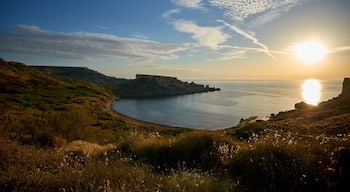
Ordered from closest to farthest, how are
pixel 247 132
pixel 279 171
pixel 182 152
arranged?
1. pixel 279 171
2. pixel 182 152
3. pixel 247 132

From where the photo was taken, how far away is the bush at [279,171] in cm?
452

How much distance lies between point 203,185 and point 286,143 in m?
2.10

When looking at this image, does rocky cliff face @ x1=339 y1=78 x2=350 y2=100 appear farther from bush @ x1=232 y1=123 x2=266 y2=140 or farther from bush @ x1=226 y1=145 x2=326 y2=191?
bush @ x1=226 y1=145 x2=326 y2=191

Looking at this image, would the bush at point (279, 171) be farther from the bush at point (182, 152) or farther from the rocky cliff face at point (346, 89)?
the rocky cliff face at point (346, 89)

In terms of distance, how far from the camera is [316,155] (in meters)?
4.95

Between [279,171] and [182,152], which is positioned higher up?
[279,171]

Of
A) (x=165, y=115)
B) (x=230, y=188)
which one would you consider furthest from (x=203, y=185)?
(x=165, y=115)

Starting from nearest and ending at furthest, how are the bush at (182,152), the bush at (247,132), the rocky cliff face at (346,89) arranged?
the bush at (182,152) → the bush at (247,132) → the rocky cliff face at (346,89)

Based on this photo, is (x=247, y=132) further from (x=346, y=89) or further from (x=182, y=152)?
(x=346, y=89)

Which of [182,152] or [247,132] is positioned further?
[247,132]

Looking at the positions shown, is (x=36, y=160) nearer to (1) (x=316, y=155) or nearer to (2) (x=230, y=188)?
(2) (x=230, y=188)

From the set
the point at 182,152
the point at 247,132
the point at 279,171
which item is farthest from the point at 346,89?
the point at 279,171

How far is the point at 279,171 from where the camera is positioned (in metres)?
4.67

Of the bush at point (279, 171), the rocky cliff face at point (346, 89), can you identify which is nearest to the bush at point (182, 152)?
the bush at point (279, 171)
